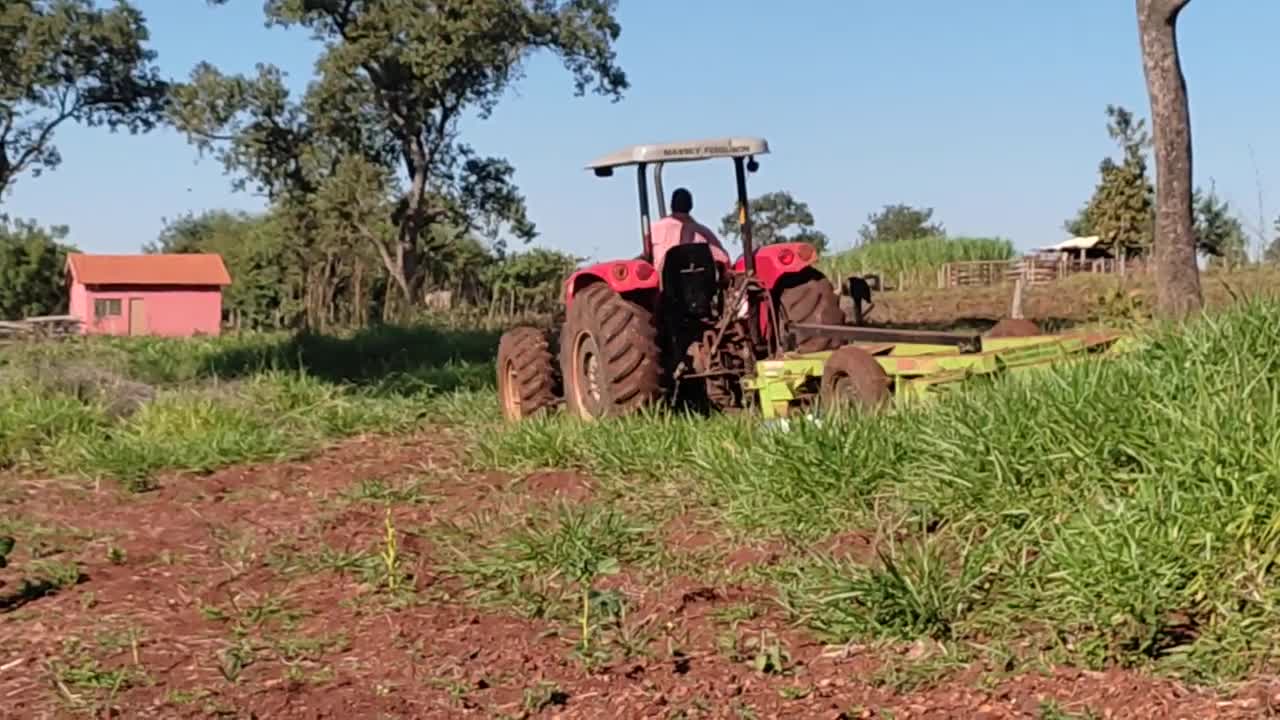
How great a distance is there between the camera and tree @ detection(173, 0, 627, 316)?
117ft

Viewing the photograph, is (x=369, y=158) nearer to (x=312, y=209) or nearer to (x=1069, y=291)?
(x=312, y=209)

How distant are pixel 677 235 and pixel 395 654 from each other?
195 inches

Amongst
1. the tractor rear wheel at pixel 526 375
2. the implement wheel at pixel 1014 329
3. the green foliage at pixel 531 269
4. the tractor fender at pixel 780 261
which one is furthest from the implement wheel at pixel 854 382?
the green foliage at pixel 531 269

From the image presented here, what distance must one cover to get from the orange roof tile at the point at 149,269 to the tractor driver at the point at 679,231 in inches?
1712

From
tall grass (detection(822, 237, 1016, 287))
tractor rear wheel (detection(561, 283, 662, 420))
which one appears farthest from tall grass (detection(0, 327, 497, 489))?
tall grass (detection(822, 237, 1016, 287))

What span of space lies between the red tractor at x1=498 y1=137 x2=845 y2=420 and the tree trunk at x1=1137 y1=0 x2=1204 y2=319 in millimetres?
2957

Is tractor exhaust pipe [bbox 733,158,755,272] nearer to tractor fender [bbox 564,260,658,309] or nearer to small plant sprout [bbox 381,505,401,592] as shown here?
tractor fender [bbox 564,260,658,309]

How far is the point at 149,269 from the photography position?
172 ft

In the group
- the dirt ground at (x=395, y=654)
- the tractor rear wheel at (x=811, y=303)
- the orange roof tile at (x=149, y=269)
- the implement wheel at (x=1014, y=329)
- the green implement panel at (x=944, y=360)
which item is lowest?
the dirt ground at (x=395, y=654)

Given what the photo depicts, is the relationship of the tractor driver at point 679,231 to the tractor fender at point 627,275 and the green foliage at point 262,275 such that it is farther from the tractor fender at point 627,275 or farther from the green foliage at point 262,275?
the green foliage at point 262,275

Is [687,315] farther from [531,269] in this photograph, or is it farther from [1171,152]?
[531,269]

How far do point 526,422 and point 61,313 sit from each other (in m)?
51.5

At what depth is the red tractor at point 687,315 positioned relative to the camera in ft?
29.2

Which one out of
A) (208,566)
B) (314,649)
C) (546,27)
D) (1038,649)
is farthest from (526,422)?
(546,27)
